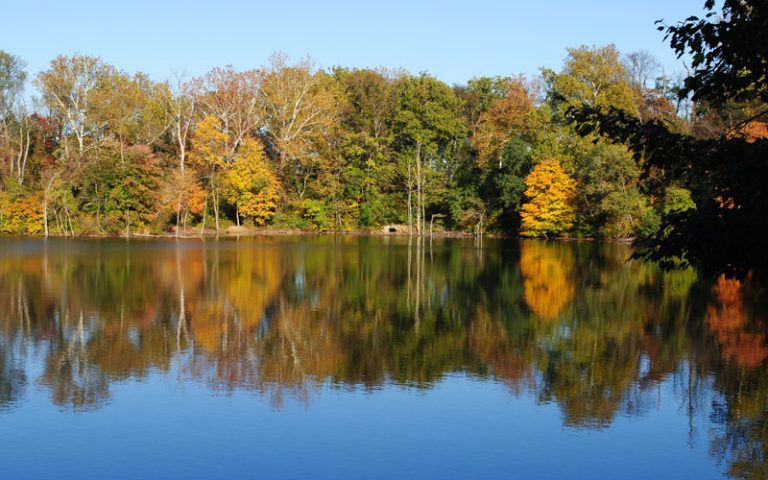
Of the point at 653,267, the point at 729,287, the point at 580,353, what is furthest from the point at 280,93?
the point at 580,353

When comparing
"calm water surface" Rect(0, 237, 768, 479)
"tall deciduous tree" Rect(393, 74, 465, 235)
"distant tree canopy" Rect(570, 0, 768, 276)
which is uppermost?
"tall deciduous tree" Rect(393, 74, 465, 235)

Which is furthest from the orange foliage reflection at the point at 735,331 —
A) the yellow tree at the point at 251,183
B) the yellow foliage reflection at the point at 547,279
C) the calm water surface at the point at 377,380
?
the yellow tree at the point at 251,183

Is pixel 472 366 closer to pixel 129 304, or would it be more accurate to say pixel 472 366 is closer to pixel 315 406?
pixel 315 406

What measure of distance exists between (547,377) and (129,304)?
1085 cm

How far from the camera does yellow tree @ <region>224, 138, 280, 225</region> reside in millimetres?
55344

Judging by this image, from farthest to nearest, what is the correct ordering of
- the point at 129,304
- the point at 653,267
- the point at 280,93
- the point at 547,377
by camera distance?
the point at 280,93 → the point at 653,267 → the point at 129,304 → the point at 547,377

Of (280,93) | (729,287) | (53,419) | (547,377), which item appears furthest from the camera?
(280,93)

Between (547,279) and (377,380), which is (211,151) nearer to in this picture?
(547,279)

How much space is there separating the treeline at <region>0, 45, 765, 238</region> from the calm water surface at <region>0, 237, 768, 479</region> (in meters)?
28.5

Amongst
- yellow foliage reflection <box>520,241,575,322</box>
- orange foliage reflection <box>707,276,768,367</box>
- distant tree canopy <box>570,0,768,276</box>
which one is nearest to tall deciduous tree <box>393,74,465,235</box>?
yellow foliage reflection <box>520,241,575,322</box>

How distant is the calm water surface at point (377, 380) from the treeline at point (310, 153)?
28500 millimetres

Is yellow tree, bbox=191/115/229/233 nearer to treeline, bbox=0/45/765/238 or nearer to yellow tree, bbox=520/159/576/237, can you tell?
treeline, bbox=0/45/765/238

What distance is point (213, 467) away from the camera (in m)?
8.40

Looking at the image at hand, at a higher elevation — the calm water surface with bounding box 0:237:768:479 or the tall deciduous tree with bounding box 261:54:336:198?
the tall deciduous tree with bounding box 261:54:336:198
